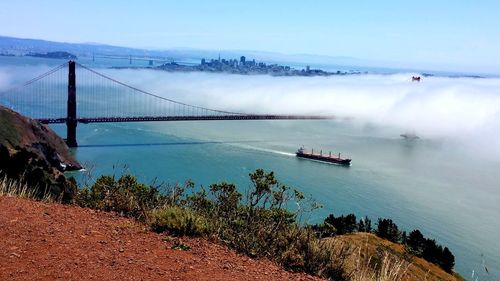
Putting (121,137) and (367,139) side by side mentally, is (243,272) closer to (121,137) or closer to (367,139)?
(121,137)

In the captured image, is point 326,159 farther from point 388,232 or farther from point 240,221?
point 240,221

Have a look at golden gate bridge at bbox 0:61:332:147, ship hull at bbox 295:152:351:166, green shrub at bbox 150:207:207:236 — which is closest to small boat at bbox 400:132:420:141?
golden gate bridge at bbox 0:61:332:147

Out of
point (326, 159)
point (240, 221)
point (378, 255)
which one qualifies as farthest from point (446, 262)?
point (326, 159)

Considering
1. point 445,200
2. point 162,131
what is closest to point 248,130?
point 162,131

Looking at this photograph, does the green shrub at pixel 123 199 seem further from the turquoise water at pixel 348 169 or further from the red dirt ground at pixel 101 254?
the turquoise water at pixel 348 169

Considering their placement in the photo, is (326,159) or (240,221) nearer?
(240,221)
